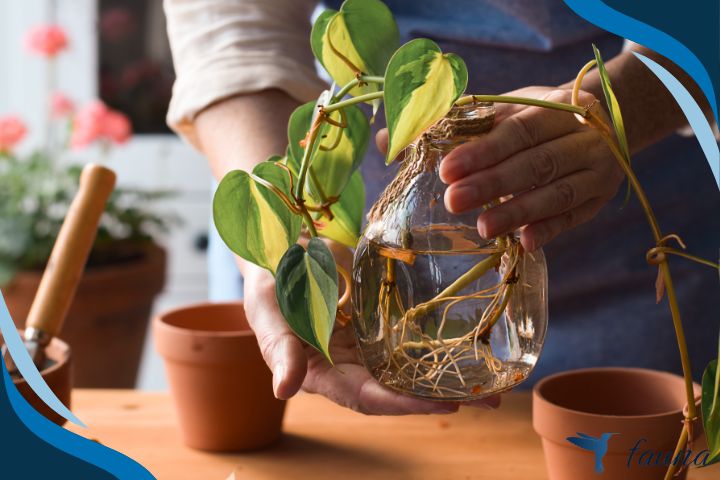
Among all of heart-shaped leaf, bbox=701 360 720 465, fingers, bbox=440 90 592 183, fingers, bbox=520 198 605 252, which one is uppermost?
fingers, bbox=440 90 592 183

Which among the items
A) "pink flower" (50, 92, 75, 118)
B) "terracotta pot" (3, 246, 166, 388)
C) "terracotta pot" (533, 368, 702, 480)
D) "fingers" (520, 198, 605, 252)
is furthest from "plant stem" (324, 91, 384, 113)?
"pink flower" (50, 92, 75, 118)

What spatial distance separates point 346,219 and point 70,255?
0.22 meters

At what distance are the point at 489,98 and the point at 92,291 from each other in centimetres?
113

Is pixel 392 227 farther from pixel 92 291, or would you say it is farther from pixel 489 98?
pixel 92 291

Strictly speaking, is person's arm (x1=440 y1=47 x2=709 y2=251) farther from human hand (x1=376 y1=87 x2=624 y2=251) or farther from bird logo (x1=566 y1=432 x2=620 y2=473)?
bird logo (x1=566 y1=432 x2=620 y2=473)

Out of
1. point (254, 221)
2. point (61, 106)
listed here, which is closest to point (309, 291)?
point (254, 221)

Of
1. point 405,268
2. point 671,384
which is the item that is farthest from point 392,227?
point 671,384

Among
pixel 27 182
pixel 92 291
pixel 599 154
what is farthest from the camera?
pixel 27 182

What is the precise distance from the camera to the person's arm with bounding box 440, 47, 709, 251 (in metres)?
0.47

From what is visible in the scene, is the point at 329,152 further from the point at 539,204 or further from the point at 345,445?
the point at 345,445

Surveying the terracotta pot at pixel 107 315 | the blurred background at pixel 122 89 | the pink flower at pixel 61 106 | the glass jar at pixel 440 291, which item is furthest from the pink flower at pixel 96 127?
the glass jar at pixel 440 291

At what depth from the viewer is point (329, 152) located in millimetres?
533

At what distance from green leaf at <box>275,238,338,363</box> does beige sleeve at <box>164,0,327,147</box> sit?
1.14 feet

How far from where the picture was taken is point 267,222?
0.48 meters
